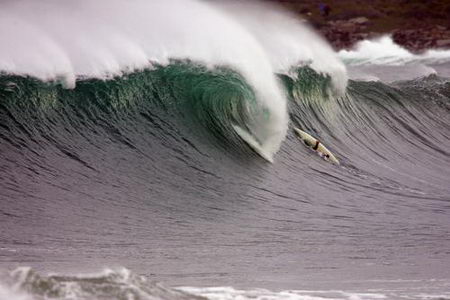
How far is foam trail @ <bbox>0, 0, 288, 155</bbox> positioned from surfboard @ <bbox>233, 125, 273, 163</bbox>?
16 centimetres

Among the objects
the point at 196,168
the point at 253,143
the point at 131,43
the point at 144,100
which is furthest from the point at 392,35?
the point at 196,168

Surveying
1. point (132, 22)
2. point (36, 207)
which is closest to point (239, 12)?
point (132, 22)

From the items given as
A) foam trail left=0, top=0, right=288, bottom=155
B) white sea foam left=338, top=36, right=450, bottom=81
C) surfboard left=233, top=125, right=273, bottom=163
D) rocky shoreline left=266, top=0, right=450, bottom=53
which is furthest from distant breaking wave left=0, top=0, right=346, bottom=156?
rocky shoreline left=266, top=0, right=450, bottom=53

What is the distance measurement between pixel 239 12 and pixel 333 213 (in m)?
11.3

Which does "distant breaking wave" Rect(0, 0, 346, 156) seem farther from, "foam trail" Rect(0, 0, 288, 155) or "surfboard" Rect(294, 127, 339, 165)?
"surfboard" Rect(294, 127, 339, 165)

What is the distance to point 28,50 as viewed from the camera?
13695mm

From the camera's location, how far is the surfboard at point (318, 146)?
15734 mm

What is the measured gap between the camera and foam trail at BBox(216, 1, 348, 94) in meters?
19.2

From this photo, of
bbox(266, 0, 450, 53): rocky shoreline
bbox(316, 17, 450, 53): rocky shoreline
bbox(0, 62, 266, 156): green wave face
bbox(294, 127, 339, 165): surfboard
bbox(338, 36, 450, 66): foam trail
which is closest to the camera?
bbox(0, 62, 266, 156): green wave face

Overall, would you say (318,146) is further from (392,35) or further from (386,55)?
(392,35)

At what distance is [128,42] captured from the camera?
15.3 m

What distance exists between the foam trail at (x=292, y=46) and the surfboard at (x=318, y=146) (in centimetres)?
267

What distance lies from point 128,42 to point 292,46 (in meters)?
5.61

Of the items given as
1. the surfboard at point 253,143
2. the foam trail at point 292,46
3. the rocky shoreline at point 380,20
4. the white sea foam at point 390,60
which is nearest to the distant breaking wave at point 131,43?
the surfboard at point 253,143
